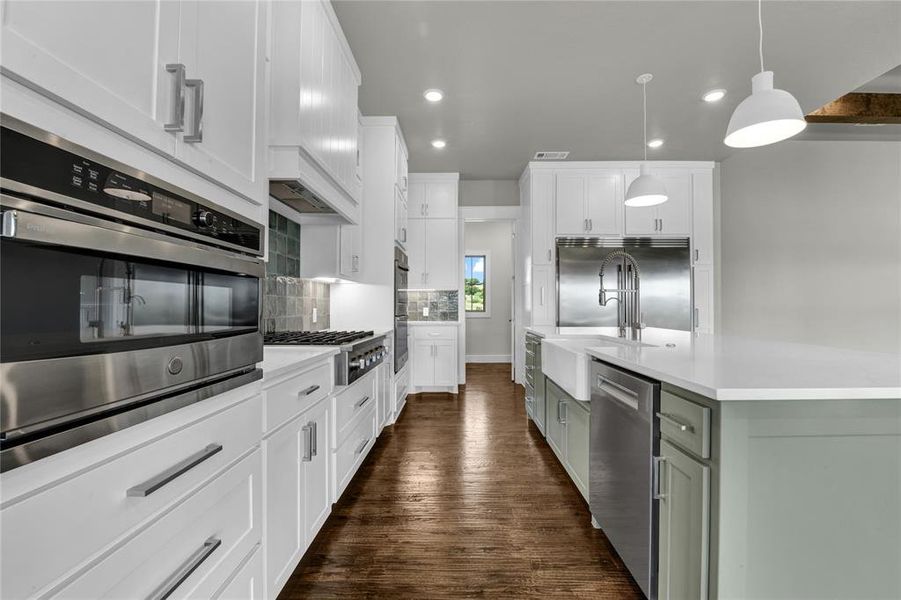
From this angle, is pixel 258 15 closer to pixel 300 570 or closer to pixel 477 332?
pixel 300 570

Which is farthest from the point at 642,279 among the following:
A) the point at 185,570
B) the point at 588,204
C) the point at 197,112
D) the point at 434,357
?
the point at 185,570

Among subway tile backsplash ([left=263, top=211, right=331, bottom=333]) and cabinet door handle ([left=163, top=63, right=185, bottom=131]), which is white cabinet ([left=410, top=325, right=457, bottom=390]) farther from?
cabinet door handle ([left=163, top=63, right=185, bottom=131])

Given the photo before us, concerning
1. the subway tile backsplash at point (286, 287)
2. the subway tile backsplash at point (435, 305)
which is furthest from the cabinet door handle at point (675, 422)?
the subway tile backsplash at point (435, 305)

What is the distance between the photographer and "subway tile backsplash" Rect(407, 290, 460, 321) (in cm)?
553

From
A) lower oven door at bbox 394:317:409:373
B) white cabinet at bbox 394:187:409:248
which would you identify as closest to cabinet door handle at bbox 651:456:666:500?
lower oven door at bbox 394:317:409:373

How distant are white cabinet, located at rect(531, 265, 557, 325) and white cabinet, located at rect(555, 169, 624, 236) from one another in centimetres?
52

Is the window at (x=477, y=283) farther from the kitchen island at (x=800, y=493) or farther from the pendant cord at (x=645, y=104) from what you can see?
the kitchen island at (x=800, y=493)

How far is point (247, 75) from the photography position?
121cm

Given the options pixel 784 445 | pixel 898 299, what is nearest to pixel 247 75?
pixel 784 445

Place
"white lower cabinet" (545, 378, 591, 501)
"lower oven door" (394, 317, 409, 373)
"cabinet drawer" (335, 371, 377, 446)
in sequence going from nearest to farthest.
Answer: "cabinet drawer" (335, 371, 377, 446) → "white lower cabinet" (545, 378, 591, 501) → "lower oven door" (394, 317, 409, 373)

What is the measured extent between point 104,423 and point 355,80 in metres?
2.80

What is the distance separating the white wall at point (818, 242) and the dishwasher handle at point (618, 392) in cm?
452

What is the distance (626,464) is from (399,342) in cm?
255

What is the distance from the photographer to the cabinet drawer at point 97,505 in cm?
54
